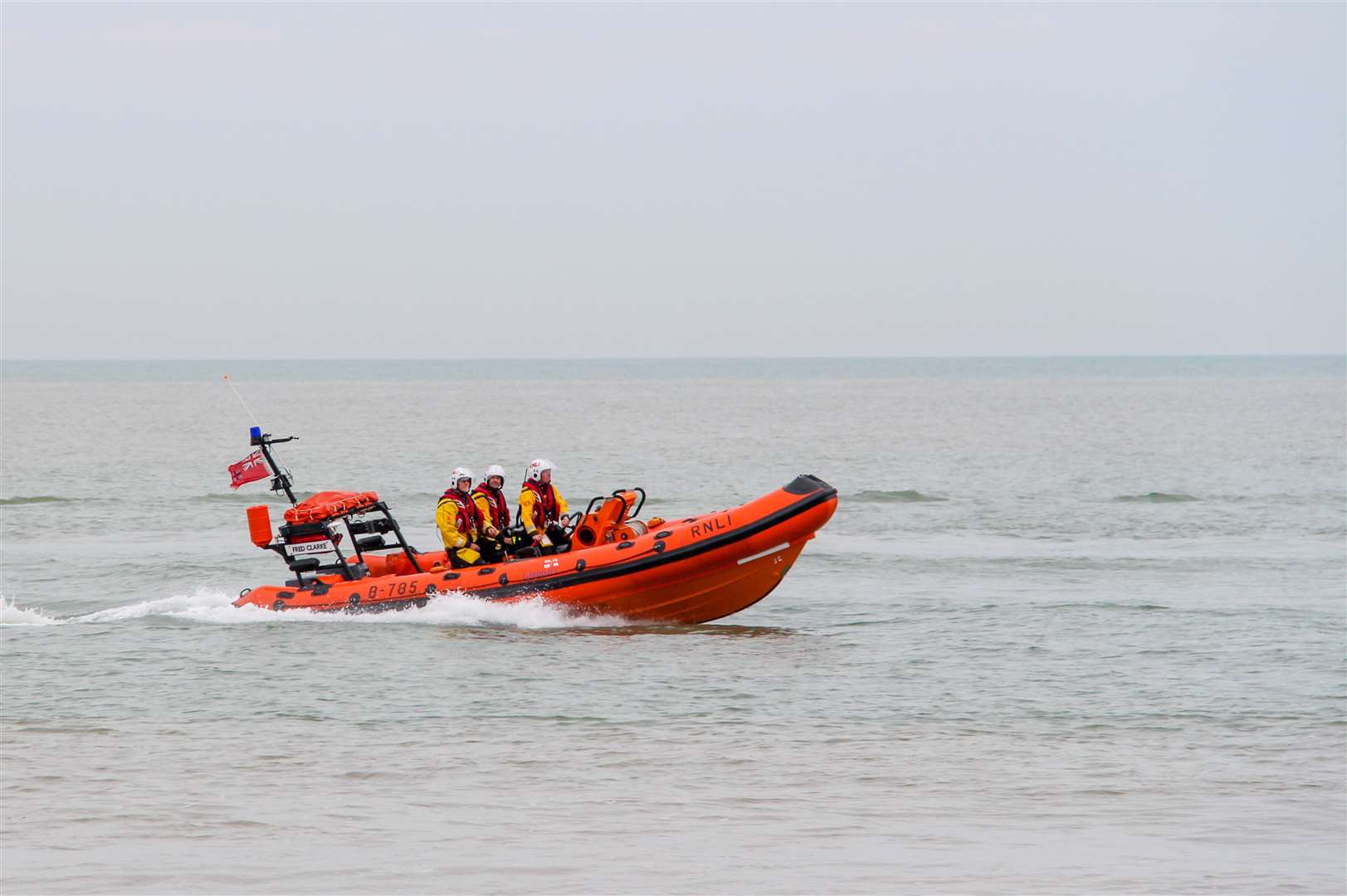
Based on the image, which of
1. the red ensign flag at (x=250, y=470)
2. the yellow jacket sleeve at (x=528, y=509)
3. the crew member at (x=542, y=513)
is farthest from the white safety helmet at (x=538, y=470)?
the red ensign flag at (x=250, y=470)

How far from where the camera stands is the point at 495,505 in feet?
45.5

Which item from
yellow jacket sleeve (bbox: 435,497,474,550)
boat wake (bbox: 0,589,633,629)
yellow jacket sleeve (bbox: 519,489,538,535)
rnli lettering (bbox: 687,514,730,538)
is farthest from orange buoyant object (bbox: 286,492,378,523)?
rnli lettering (bbox: 687,514,730,538)

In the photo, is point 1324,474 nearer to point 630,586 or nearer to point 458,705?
point 630,586

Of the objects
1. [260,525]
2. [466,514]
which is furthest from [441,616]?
[260,525]

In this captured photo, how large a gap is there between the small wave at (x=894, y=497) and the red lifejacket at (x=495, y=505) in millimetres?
13623

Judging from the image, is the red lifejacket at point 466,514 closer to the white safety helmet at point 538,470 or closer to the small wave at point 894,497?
the white safety helmet at point 538,470

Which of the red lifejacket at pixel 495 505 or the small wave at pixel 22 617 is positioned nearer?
the red lifejacket at pixel 495 505

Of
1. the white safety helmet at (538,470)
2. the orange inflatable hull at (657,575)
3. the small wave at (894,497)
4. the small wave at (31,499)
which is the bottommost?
the small wave at (894,497)

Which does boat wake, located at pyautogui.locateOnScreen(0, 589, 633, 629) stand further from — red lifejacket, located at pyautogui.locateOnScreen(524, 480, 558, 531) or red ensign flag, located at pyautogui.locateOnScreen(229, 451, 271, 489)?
red ensign flag, located at pyautogui.locateOnScreen(229, 451, 271, 489)

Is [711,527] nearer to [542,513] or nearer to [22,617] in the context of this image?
[542,513]

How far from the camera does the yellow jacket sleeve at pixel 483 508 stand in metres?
13.7

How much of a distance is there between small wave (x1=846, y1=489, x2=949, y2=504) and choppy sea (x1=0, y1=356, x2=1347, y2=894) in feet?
5.44

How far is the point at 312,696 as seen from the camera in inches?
421

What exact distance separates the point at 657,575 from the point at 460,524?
6.36 ft
